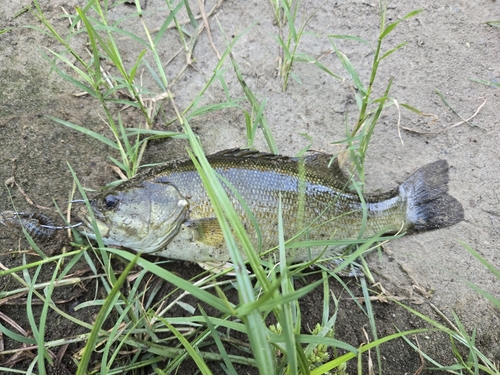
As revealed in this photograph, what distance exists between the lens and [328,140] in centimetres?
345

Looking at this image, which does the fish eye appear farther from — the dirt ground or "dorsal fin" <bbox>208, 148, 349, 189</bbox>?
"dorsal fin" <bbox>208, 148, 349, 189</bbox>

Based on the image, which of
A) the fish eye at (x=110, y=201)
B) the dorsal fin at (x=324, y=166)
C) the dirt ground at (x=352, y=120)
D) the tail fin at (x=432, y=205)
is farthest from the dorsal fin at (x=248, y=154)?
the tail fin at (x=432, y=205)

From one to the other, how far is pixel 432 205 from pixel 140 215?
232 cm

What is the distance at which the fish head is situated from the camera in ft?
8.86

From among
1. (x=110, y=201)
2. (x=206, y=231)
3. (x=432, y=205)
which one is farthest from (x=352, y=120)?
(x=110, y=201)

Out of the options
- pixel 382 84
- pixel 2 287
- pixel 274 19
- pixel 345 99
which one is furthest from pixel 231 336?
pixel 274 19

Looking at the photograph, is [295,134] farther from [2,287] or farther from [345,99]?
[2,287]

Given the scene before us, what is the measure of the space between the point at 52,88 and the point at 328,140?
2740 mm

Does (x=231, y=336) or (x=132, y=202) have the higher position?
(x=132, y=202)

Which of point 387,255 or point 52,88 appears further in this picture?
point 52,88

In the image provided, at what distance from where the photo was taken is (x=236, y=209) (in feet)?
8.93

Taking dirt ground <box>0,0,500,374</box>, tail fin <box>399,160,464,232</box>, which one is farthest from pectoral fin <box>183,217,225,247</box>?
tail fin <box>399,160,464,232</box>

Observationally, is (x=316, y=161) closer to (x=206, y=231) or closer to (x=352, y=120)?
(x=352, y=120)

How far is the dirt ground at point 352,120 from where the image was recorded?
281 centimetres
